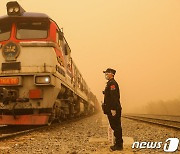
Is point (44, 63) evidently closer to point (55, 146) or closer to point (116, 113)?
point (55, 146)

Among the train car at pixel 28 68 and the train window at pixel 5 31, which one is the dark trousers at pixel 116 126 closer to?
the train car at pixel 28 68

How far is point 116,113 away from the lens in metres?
5.12

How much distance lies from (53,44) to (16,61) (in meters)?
1.21

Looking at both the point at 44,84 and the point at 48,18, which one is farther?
the point at 48,18

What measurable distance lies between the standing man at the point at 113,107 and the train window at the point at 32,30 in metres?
4.29

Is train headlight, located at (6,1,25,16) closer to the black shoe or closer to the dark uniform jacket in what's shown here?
the dark uniform jacket

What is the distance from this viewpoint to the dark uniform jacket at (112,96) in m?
5.09

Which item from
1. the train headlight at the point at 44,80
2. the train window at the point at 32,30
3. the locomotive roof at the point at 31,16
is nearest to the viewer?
the train headlight at the point at 44,80

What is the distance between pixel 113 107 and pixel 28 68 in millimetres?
3999

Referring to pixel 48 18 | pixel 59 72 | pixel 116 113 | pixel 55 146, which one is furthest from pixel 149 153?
pixel 48 18

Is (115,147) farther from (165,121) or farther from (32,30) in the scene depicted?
(165,121)

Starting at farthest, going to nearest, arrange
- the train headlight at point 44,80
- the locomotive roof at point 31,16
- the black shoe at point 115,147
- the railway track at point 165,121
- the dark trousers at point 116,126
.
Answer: the railway track at point 165,121 < the locomotive roof at point 31,16 < the train headlight at point 44,80 < the dark trousers at point 116,126 < the black shoe at point 115,147

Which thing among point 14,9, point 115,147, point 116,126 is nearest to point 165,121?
point 14,9

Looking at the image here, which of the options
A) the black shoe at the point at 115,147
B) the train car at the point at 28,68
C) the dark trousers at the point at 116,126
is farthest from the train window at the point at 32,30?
the black shoe at the point at 115,147
